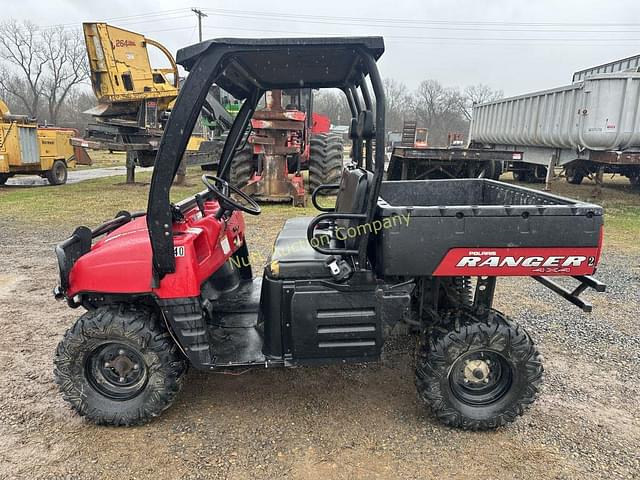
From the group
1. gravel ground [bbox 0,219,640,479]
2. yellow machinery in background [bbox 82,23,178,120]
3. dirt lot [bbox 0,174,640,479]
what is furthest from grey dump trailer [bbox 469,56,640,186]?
yellow machinery in background [bbox 82,23,178,120]

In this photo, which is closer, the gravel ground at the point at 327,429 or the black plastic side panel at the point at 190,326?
the gravel ground at the point at 327,429

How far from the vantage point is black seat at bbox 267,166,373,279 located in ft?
8.69

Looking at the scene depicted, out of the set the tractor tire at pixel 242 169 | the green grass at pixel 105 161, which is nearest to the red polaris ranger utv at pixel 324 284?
the tractor tire at pixel 242 169

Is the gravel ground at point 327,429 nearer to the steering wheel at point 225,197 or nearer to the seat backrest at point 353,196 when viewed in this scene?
the seat backrest at point 353,196

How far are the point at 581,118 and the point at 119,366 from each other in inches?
408

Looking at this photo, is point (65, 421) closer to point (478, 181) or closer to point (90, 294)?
point (90, 294)

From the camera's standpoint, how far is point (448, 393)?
2711 mm

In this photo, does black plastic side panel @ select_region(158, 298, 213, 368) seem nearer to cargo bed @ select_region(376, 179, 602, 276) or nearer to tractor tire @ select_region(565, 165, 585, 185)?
cargo bed @ select_region(376, 179, 602, 276)

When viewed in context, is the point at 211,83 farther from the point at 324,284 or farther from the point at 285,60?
the point at 324,284

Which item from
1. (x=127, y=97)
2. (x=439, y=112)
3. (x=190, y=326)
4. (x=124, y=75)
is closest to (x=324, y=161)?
(x=127, y=97)

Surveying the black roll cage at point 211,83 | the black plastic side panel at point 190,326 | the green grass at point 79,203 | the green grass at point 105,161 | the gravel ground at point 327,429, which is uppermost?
the black roll cage at point 211,83

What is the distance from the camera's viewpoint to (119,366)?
2.71m

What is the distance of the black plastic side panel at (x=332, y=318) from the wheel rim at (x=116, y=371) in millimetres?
906

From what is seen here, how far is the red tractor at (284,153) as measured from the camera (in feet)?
29.3
